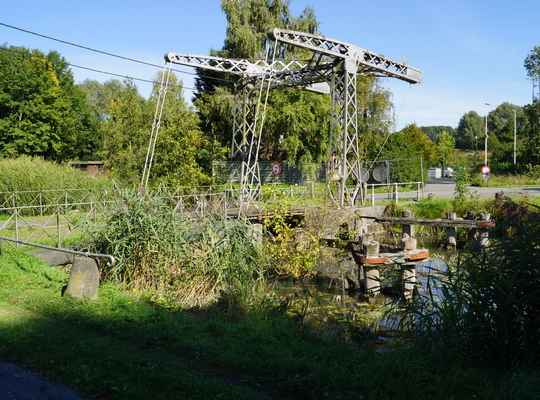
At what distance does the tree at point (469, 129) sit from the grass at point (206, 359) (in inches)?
3876

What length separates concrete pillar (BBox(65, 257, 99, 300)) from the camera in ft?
25.6

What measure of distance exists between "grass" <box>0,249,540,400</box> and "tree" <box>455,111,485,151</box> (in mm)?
98456

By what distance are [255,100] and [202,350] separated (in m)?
17.3

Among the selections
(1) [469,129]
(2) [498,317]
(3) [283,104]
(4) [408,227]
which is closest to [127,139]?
(3) [283,104]

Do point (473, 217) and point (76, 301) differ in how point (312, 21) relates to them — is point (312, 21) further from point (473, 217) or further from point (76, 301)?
point (76, 301)

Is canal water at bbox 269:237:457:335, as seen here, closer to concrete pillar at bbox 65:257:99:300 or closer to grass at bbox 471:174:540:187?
concrete pillar at bbox 65:257:99:300

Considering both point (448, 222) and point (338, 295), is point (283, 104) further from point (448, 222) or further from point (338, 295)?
point (338, 295)

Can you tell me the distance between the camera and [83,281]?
784 cm

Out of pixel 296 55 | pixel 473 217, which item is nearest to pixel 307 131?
pixel 296 55

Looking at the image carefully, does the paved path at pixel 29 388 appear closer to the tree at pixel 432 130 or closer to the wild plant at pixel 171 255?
the wild plant at pixel 171 255

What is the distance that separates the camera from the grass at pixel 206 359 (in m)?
4.55

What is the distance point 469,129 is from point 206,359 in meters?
109

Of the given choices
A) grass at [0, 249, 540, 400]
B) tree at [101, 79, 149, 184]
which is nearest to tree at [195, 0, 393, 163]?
tree at [101, 79, 149, 184]

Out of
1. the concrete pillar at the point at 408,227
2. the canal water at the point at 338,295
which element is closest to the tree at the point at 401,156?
the concrete pillar at the point at 408,227
